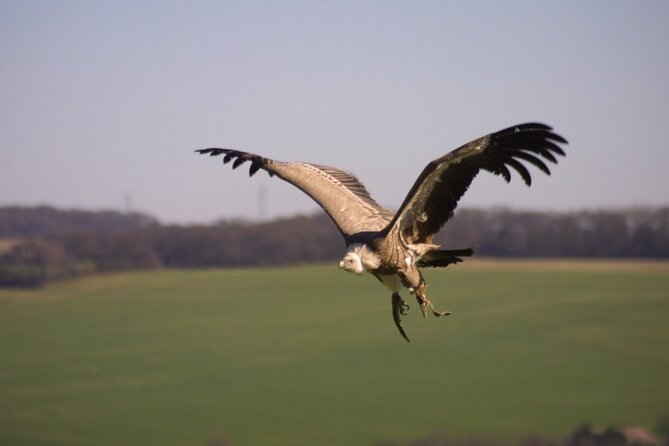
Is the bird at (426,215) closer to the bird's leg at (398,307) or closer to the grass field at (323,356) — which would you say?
the bird's leg at (398,307)

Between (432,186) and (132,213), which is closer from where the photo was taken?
(432,186)

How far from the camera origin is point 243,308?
71750 millimetres

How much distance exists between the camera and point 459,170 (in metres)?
11.1

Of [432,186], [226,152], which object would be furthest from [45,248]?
[432,186]

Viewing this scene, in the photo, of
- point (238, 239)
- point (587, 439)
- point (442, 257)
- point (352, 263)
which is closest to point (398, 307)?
point (442, 257)

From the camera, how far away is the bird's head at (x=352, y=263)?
1040 centimetres

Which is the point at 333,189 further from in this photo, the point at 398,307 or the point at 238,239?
the point at 238,239

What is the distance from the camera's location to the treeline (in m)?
49.3

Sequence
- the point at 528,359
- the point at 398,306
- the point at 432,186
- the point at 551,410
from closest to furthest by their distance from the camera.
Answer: the point at 432,186, the point at 398,306, the point at 551,410, the point at 528,359

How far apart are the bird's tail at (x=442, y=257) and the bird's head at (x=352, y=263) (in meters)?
1.08

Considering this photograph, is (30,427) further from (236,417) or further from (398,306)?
(398,306)

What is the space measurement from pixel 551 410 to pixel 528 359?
8.73 meters

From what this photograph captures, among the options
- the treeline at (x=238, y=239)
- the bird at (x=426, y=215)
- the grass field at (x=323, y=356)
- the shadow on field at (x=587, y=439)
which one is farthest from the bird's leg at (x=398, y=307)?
the grass field at (x=323, y=356)

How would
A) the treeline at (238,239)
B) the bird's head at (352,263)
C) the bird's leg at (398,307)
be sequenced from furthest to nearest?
1. the treeline at (238,239)
2. the bird's leg at (398,307)
3. the bird's head at (352,263)
